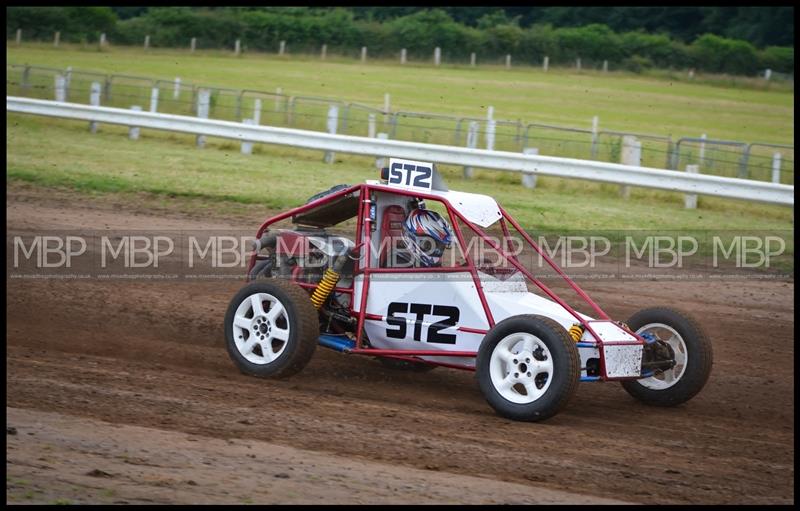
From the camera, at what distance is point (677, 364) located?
7.85m

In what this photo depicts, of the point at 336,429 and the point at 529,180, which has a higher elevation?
the point at 529,180

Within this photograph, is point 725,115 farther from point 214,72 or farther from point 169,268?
point 169,268

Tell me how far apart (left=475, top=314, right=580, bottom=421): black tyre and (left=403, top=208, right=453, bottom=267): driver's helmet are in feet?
3.28

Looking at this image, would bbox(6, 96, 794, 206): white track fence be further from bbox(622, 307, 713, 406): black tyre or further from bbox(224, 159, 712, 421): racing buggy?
bbox(224, 159, 712, 421): racing buggy

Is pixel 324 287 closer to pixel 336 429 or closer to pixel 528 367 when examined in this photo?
pixel 336 429

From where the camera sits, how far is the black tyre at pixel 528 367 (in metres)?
6.86

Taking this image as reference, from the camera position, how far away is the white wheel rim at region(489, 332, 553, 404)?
23.1ft

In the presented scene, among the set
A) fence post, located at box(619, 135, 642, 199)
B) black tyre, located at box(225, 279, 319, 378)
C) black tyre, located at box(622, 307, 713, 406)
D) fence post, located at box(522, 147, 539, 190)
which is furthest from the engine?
fence post, located at box(619, 135, 642, 199)

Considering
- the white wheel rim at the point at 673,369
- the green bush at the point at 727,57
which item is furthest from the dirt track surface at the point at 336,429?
the green bush at the point at 727,57

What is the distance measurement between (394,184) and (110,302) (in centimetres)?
382

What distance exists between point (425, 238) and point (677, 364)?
80.7 inches

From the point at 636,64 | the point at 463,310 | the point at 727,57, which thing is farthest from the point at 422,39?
the point at 463,310

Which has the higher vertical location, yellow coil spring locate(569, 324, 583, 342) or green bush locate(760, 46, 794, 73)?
green bush locate(760, 46, 794, 73)

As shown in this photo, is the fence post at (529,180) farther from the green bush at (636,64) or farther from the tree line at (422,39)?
the green bush at (636,64)
